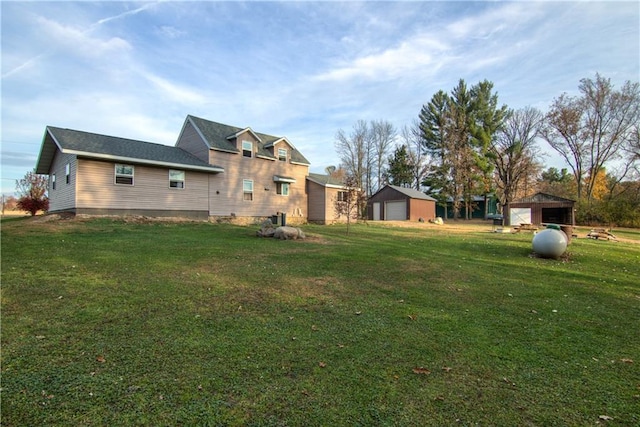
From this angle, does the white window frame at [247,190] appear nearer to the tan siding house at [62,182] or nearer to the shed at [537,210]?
the tan siding house at [62,182]

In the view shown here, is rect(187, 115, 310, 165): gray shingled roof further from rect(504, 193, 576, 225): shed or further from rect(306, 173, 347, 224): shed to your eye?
rect(504, 193, 576, 225): shed

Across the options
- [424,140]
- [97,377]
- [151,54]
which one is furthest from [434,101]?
[97,377]

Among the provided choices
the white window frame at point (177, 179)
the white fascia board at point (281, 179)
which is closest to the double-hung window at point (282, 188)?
the white fascia board at point (281, 179)

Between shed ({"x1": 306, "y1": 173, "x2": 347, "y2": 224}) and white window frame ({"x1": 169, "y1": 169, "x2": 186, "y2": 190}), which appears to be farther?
shed ({"x1": 306, "y1": 173, "x2": 347, "y2": 224})

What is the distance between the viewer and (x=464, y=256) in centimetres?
1009

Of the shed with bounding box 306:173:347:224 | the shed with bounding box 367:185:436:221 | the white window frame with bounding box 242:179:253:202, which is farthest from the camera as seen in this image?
the shed with bounding box 367:185:436:221

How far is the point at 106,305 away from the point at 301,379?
3.21m

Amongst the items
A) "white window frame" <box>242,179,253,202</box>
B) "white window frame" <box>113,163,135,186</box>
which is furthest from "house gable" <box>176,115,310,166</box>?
"white window frame" <box>113,163,135,186</box>

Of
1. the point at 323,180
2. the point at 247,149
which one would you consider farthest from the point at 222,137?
the point at 323,180

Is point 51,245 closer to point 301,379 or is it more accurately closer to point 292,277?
point 292,277

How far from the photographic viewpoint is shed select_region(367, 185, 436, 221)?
32844 millimetres

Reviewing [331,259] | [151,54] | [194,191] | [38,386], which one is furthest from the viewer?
[194,191]

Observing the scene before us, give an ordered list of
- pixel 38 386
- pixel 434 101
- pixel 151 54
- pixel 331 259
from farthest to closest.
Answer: pixel 434 101
pixel 151 54
pixel 331 259
pixel 38 386

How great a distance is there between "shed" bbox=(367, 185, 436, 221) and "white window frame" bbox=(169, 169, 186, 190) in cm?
2186
